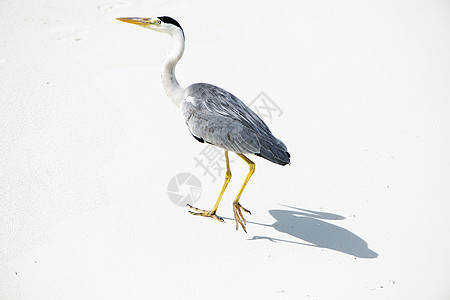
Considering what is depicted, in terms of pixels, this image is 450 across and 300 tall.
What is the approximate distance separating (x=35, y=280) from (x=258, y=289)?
2106 millimetres

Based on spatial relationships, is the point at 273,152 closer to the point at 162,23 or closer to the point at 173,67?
the point at 173,67

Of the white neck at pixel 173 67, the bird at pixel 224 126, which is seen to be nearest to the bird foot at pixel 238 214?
the bird at pixel 224 126

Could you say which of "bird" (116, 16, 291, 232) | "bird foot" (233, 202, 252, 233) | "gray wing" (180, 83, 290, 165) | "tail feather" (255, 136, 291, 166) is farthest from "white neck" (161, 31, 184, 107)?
"bird foot" (233, 202, 252, 233)

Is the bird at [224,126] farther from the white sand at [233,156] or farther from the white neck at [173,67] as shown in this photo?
the white sand at [233,156]

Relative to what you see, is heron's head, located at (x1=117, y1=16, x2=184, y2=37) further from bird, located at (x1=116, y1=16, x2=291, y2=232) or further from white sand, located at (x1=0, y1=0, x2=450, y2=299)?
white sand, located at (x1=0, y1=0, x2=450, y2=299)

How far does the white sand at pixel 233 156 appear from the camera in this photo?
184 inches

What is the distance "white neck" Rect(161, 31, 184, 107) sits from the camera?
5844 mm

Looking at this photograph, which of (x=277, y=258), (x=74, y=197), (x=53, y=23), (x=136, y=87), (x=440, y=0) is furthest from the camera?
(x=440, y=0)

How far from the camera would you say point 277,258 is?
16.1 ft

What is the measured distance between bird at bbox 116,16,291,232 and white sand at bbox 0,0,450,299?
456 millimetres

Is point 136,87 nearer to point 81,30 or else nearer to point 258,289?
point 81,30

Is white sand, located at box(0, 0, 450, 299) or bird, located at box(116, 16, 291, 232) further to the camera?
bird, located at box(116, 16, 291, 232)

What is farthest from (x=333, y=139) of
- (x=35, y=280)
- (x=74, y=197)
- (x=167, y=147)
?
(x=35, y=280)

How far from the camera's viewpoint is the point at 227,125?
5.39 metres
